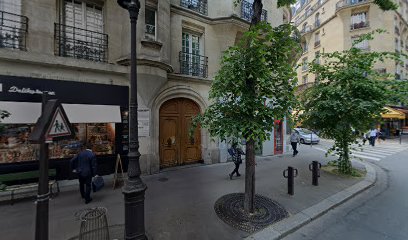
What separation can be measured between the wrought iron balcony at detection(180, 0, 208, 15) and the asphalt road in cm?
942

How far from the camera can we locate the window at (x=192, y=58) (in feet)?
29.6

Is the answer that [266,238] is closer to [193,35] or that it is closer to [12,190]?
[12,190]

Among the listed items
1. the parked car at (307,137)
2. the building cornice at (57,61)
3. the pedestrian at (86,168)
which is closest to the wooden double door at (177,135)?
the building cornice at (57,61)

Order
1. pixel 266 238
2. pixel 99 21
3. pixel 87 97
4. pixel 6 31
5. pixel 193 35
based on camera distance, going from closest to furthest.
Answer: pixel 266 238, pixel 6 31, pixel 87 97, pixel 99 21, pixel 193 35

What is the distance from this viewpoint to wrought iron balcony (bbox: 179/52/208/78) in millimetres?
8947

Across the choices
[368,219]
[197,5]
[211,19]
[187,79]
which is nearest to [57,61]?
[187,79]

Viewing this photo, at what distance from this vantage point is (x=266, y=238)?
3688mm

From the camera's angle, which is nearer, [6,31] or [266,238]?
[266,238]

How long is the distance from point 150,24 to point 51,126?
689 centimetres

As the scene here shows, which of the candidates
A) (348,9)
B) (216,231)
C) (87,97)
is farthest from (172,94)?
(348,9)

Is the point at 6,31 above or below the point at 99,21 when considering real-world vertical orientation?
below

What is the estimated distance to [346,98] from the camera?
6719 mm

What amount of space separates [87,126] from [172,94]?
3457 millimetres

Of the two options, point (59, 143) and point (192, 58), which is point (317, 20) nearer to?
point (192, 58)
